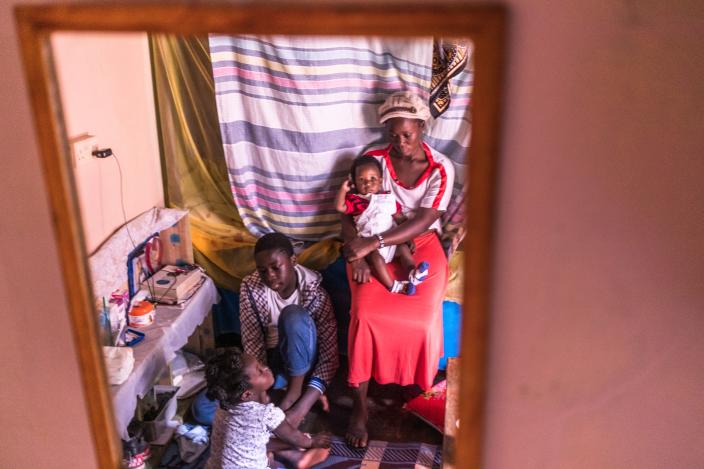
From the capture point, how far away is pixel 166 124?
265 cm

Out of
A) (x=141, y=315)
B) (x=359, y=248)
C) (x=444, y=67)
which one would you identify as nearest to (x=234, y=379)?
(x=141, y=315)

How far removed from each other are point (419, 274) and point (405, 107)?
26.5 inches

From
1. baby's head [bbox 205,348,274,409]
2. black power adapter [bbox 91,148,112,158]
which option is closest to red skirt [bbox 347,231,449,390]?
baby's head [bbox 205,348,274,409]

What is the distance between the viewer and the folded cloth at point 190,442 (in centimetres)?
227

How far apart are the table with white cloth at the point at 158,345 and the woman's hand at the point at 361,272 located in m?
0.66

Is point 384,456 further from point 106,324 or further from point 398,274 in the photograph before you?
point 106,324

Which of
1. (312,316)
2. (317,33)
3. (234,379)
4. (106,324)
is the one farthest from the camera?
(312,316)

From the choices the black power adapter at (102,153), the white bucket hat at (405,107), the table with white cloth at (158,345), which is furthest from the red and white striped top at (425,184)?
the black power adapter at (102,153)

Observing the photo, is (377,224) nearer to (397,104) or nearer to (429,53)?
(397,104)

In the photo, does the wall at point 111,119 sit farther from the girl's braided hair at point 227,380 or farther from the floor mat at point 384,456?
the floor mat at point 384,456

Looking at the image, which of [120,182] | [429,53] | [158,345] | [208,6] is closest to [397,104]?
[429,53]

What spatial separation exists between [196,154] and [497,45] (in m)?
2.06

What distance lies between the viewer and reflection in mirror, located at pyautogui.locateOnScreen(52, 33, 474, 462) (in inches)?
91.7

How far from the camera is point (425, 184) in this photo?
2551 mm
